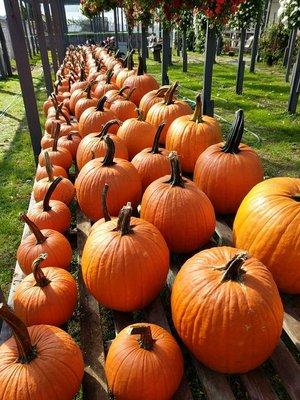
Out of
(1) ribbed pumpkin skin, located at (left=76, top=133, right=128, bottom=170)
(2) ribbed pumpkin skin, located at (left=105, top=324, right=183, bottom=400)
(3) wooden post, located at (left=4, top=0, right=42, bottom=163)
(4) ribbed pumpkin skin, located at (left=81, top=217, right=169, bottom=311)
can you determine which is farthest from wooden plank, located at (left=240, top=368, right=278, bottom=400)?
(3) wooden post, located at (left=4, top=0, right=42, bottom=163)

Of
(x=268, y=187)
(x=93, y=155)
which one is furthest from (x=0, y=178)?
(x=268, y=187)

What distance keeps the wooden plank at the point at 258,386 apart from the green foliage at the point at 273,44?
14287 millimetres

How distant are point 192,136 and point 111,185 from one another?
101cm

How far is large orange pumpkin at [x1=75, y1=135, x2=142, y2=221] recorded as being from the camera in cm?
254

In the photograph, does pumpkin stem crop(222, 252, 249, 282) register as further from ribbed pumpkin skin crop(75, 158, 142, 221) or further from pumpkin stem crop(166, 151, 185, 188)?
ribbed pumpkin skin crop(75, 158, 142, 221)

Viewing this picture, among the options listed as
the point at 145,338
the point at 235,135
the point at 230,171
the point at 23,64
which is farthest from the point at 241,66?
the point at 145,338

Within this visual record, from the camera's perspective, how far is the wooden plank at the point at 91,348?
1.64 metres

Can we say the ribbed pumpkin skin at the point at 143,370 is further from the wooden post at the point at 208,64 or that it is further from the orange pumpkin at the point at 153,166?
the wooden post at the point at 208,64

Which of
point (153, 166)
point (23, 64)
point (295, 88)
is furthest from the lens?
point (295, 88)

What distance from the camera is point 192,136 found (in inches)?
122

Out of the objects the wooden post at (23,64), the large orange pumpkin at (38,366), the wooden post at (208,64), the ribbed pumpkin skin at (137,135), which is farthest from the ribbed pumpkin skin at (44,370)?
the wooden post at (208,64)

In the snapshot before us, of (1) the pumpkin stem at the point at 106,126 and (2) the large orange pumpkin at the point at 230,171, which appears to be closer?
Answer: (2) the large orange pumpkin at the point at 230,171

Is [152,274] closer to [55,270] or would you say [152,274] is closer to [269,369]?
[55,270]

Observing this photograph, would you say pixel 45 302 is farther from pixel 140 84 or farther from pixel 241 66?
pixel 241 66
